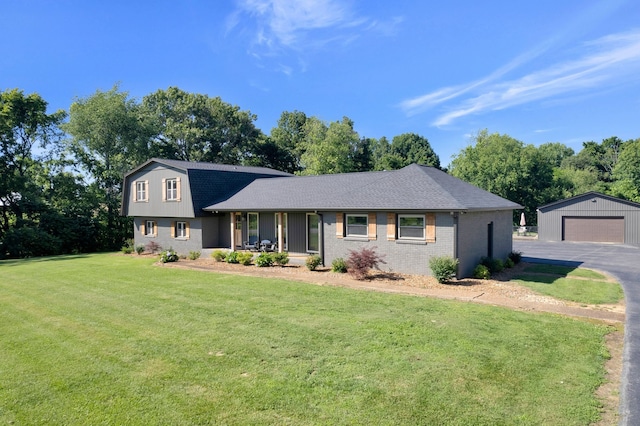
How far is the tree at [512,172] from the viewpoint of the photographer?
138ft

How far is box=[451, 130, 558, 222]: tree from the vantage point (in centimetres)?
4203

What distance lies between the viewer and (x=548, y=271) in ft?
54.6

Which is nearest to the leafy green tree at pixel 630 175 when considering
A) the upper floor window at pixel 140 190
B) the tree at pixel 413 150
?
the tree at pixel 413 150

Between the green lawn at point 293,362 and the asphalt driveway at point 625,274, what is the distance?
37cm

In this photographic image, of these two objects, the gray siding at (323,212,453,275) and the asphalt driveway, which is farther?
the gray siding at (323,212,453,275)

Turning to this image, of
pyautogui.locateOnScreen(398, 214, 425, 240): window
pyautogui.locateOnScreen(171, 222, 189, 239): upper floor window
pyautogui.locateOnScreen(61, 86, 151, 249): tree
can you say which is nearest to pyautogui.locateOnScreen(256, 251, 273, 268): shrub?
pyautogui.locateOnScreen(398, 214, 425, 240): window

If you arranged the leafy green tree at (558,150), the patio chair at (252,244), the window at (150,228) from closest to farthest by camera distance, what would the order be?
the patio chair at (252,244) < the window at (150,228) < the leafy green tree at (558,150)

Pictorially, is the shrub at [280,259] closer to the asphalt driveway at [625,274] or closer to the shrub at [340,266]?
the shrub at [340,266]

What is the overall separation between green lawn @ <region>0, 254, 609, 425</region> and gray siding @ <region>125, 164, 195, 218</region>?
11.5m

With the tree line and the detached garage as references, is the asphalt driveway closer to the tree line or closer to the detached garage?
the detached garage

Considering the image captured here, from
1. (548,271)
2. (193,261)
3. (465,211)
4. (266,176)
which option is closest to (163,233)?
(193,261)

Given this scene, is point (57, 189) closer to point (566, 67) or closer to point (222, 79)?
point (222, 79)

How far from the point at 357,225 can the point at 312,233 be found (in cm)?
352

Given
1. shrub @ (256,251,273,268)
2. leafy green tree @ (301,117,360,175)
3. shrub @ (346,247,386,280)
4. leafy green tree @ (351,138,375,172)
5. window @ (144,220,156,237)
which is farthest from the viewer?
leafy green tree @ (351,138,375,172)
